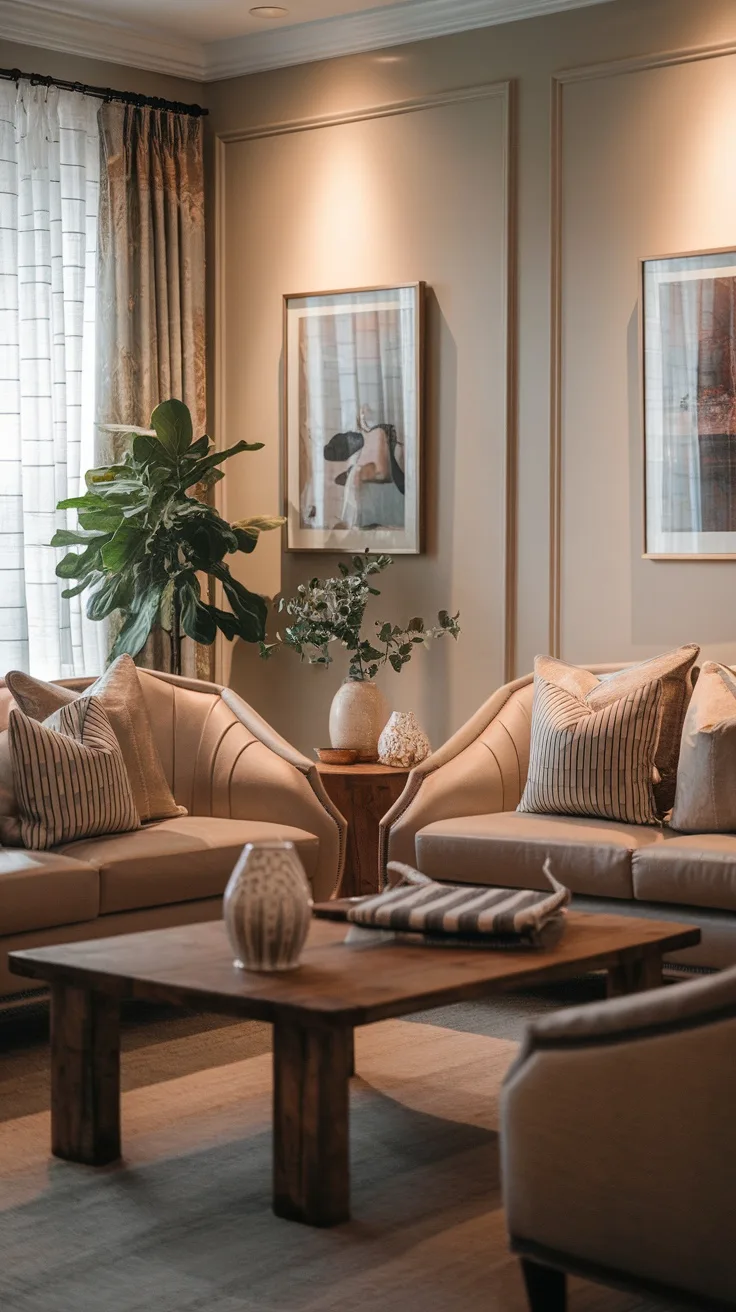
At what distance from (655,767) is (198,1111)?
167 cm

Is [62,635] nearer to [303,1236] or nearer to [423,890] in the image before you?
[423,890]

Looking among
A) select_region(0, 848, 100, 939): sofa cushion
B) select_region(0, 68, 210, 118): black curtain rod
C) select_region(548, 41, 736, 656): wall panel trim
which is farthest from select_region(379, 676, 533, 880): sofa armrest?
select_region(0, 68, 210, 118): black curtain rod

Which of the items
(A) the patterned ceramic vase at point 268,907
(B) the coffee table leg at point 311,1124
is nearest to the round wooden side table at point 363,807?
(A) the patterned ceramic vase at point 268,907

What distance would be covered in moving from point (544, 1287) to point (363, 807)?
281cm

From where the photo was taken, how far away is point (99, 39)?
5.68 m

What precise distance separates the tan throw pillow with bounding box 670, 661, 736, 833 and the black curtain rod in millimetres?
3201

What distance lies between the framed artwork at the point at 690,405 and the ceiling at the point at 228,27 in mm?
1003

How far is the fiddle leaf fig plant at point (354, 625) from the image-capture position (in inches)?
209

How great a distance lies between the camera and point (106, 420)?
5723 millimetres

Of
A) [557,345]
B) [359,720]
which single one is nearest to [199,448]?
[359,720]

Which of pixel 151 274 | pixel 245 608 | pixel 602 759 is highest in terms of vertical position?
pixel 151 274

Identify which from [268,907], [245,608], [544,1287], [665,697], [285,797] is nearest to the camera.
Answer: [544,1287]

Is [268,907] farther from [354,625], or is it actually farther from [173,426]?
[173,426]

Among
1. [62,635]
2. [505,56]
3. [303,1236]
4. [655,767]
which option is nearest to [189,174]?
[505,56]
